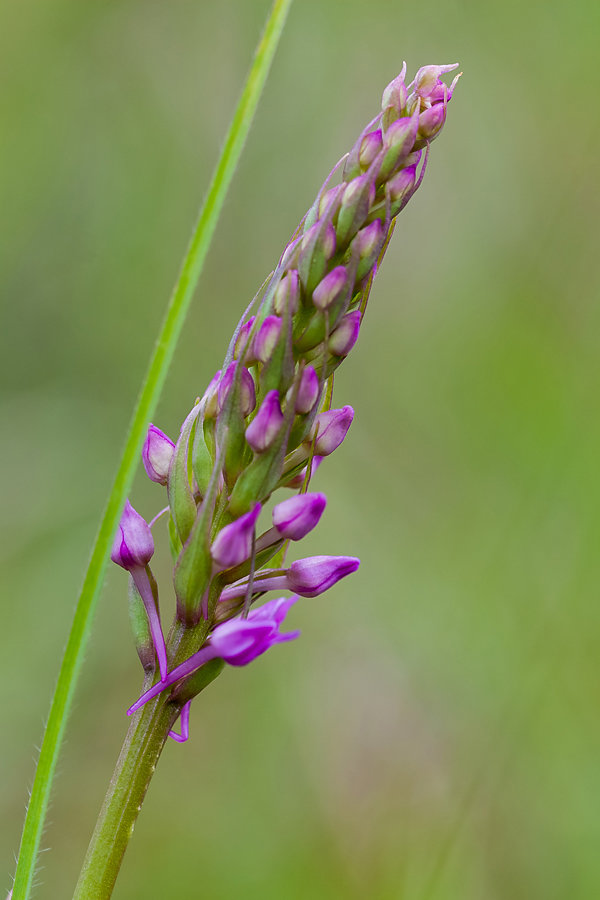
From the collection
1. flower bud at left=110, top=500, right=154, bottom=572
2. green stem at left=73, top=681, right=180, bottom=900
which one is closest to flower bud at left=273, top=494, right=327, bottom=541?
flower bud at left=110, top=500, right=154, bottom=572

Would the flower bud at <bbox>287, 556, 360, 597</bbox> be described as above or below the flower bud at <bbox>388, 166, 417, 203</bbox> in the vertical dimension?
below

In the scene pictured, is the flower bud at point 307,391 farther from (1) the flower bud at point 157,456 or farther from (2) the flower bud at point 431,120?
(2) the flower bud at point 431,120

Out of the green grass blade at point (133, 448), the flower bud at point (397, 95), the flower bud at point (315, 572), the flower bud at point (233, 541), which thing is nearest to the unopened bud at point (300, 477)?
the flower bud at point (315, 572)

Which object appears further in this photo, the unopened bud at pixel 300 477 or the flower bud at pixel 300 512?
the unopened bud at pixel 300 477

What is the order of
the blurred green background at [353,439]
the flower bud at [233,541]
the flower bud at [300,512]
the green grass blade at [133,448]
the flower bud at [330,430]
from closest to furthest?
1. the green grass blade at [133,448]
2. the flower bud at [233,541]
3. the flower bud at [300,512]
4. the flower bud at [330,430]
5. the blurred green background at [353,439]

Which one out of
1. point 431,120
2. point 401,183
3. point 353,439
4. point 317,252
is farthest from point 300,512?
point 353,439

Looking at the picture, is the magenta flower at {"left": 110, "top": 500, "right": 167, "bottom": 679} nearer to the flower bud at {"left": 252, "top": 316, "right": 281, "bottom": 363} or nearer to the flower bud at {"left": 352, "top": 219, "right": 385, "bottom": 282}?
the flower bud at {"left": 252, "top": 316, "right": 281, "bottom": 363}

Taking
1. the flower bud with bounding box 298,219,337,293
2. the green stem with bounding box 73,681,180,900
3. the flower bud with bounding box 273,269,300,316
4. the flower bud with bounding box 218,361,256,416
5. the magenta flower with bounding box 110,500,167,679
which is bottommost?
the green stem with bounding box 73,681,180,900

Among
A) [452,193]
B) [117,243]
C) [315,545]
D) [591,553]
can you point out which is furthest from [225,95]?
[591,553]
